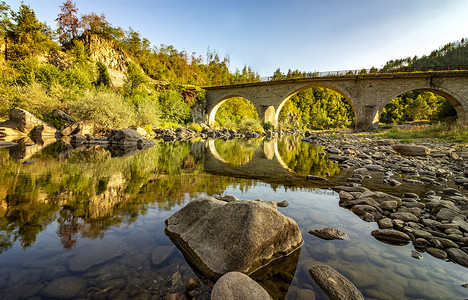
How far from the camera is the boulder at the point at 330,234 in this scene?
7.84ft

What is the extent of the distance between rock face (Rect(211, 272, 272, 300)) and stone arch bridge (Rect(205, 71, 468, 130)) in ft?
84.3

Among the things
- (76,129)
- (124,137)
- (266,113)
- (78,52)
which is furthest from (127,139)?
(78,52)

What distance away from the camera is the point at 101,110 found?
48.6 ft

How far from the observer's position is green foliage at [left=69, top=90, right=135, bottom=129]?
48.2 feet

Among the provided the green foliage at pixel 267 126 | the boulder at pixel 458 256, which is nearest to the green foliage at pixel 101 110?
the boulder at pixel 458 256

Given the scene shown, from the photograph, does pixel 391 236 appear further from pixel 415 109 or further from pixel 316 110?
pixel 316 110

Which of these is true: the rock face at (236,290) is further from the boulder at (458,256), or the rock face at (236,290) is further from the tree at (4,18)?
the tree at (4,18)

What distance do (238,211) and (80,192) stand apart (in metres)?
3.32

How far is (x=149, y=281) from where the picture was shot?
1.67 metres

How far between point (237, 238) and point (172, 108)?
26574 millimetres

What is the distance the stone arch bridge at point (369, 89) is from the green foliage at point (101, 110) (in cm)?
1833

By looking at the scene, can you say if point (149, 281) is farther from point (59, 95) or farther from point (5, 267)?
point (59, 95)

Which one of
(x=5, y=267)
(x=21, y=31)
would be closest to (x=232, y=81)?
(x=21, y=31)

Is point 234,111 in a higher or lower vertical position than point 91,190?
higher
